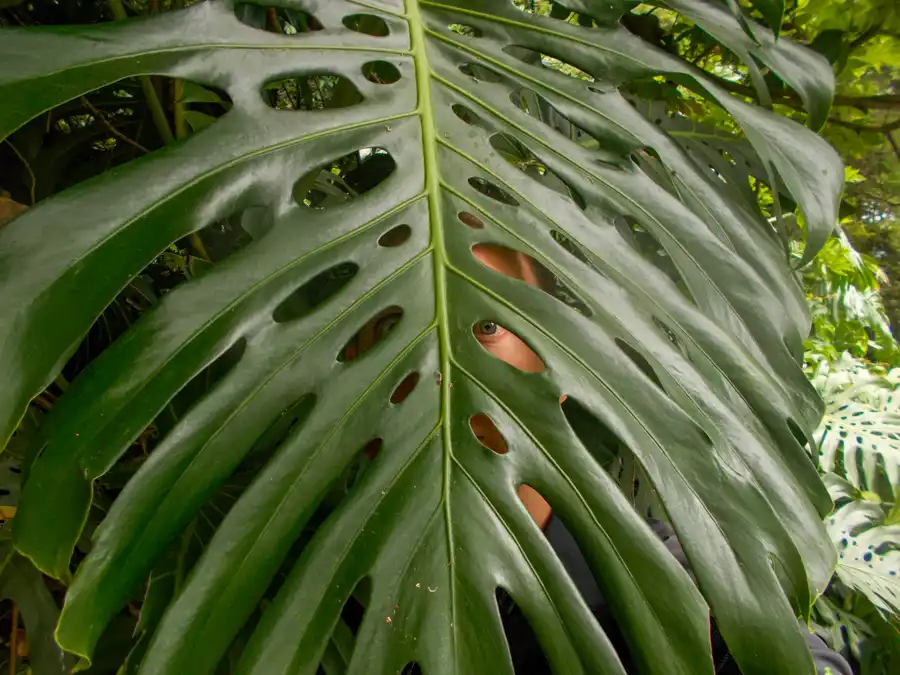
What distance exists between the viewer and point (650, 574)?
41 cm

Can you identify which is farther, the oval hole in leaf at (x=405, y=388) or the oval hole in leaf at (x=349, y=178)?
the oval hole in leaf at (x=349, y=178)

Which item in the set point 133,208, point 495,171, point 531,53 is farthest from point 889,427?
point 133,208

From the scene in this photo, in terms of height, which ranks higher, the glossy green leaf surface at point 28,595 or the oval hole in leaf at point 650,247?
the oval hole in leaf at point 650,247

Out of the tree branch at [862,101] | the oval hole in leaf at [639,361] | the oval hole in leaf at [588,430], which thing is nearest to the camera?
the oval hole in leaf at [639,361]

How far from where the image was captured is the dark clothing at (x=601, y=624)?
2.59ft

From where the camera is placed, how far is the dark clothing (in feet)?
2.59

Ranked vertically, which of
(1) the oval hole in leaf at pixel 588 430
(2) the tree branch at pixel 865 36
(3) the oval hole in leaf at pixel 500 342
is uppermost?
(2) the tree branch at pixel 865 36

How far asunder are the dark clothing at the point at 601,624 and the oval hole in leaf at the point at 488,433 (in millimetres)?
323

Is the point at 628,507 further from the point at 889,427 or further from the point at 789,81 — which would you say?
the point at 889,427

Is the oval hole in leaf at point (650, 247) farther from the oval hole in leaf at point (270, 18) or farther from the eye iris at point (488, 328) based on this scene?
the oval hole in leaf at point (270, 18)

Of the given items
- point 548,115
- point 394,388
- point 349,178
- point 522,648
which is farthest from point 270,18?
point 522,648

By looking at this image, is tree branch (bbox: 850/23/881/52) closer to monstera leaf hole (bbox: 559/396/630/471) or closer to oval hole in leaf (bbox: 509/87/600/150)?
oval hole in leaf (bbox: 509/87/600/150)

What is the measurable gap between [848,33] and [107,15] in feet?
3.90

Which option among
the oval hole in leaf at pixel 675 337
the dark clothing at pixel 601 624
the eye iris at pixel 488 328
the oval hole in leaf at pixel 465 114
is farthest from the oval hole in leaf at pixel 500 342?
the dark clothing at pixel 601 624
